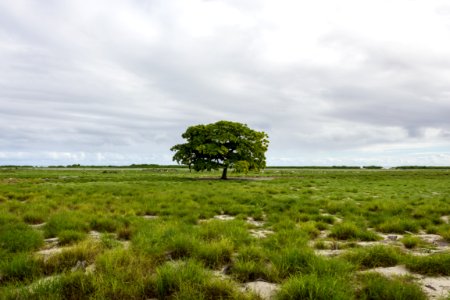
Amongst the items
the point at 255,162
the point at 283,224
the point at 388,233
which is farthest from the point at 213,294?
the point at 255,162

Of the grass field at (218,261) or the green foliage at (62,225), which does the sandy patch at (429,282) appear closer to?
the grass field at (218,261)

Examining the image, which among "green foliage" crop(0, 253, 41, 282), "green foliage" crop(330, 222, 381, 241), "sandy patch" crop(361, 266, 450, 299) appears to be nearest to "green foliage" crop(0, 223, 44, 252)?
"green foliage" crop(0, 253, 41, 282)

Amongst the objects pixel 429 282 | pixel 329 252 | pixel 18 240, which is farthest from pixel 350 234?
pixel 18 240

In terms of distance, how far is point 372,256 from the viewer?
21.8 ft

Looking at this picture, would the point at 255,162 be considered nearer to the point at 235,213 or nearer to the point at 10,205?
the point at 235,213

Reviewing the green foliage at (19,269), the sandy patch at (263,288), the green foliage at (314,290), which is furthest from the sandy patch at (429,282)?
the green foliage at (19,269)

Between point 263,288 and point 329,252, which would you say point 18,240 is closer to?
point 263,288

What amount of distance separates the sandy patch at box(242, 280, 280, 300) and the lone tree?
33.0 m

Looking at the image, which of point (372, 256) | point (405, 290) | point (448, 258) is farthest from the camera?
point (372, 256)

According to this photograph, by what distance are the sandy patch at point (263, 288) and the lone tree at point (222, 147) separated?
33033 millimetres

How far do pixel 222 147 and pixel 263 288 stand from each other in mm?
34179

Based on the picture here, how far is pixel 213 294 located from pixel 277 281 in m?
1.34

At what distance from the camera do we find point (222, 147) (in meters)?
39.3

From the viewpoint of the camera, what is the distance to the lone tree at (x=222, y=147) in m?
39.6
